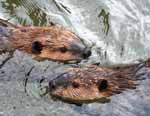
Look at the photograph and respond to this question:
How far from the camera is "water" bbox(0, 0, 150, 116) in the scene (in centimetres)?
506

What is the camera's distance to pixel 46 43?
6.17m

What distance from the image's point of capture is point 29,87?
5.50m

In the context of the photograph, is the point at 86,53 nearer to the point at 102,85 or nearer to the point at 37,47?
the point at 37,47

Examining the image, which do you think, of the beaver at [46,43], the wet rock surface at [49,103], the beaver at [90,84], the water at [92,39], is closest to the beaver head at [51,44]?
the beaver at [46,43]

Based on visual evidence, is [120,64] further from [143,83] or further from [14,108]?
[14,108]

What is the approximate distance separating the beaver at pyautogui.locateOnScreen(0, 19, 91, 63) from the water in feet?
0.52

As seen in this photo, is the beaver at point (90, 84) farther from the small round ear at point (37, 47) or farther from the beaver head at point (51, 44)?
the small round ear at point (37, 47)

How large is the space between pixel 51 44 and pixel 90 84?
4.06 feet

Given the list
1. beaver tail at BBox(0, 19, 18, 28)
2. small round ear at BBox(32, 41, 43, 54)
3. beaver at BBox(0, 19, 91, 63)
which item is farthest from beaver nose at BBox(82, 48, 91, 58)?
beaver tail at BBox(0, 19, 18, 28)

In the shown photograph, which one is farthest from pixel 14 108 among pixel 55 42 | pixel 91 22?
pixel 91 22

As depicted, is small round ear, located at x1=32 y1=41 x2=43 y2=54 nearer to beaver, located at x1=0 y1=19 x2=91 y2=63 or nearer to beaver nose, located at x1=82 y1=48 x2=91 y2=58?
beaver, located at x1=0 y1=19 x2=91 y2=63

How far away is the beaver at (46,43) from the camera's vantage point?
20.1 ft

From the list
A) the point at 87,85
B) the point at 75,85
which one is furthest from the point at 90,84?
the point at 75,85

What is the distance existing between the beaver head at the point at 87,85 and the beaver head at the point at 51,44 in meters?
0.84
